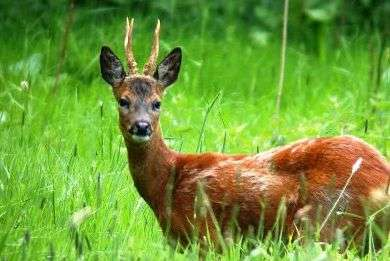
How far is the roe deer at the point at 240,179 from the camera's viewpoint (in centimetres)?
670

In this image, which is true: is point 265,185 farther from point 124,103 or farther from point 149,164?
point 124,103

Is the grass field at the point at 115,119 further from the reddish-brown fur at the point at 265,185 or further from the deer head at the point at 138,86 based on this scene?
the deer head at the point at 138,86

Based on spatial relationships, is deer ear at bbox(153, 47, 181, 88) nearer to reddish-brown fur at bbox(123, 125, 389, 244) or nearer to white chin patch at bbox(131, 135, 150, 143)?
white chin patch at bbox(131, 135, 150, 143)

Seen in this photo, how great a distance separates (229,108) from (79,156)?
214cm

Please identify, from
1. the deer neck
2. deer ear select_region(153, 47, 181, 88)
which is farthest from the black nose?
deer ear select_region(153, 47, 181, 88)

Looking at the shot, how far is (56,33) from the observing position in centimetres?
1133

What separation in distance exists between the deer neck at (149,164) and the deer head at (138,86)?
0.06 meters

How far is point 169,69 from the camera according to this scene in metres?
7.93

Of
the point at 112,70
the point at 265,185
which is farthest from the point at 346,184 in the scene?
the point at 112,70

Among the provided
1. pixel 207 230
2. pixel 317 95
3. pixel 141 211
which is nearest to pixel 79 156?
pixel 141 211

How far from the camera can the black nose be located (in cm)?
733

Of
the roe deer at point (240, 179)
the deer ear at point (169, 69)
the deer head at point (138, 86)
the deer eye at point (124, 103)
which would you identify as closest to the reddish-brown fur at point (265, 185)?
the roe deer at point (240, 179)

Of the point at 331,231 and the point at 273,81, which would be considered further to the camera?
the point at 273,81

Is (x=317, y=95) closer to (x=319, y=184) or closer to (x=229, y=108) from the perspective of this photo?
(x=229, y=108)
